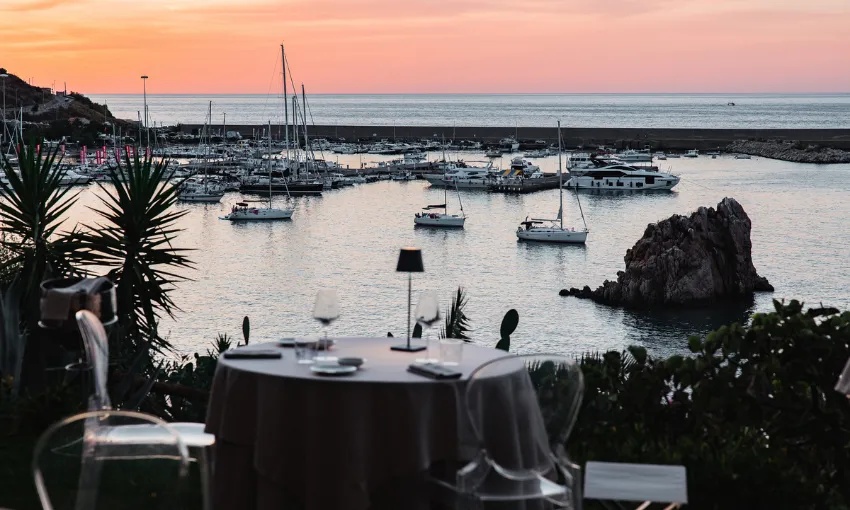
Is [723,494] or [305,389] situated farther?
[723,494]

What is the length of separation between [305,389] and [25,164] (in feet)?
16.9

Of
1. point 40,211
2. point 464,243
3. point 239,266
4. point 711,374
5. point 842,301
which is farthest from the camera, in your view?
point 464,243

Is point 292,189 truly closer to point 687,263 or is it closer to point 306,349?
point 687,263

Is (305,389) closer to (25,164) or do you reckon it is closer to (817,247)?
(25,164)

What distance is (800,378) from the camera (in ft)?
15.9

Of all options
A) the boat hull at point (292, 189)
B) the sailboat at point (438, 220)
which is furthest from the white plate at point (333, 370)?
the boat hull at point (292, 189)

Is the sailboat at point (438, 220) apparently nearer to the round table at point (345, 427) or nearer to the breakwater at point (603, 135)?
the breakwater at point (603, 135)

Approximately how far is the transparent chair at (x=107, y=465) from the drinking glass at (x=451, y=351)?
53.1 inches

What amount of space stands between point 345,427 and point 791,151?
9440 centimetres

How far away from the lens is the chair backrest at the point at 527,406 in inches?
145

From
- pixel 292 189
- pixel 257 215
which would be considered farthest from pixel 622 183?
pixel 257 215

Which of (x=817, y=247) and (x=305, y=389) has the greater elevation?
(x=305, y=389)

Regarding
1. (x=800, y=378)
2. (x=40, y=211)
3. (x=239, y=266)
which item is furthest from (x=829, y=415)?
(x=239, y=266)

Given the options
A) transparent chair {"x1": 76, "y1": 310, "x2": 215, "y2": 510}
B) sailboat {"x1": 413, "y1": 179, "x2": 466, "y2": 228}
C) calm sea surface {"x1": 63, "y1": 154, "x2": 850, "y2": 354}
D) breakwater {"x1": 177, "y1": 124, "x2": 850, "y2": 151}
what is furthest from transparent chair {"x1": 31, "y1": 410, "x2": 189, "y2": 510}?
breakwater {"x1": 177, "y1": 124, "x2": 850, "y2": 151}
